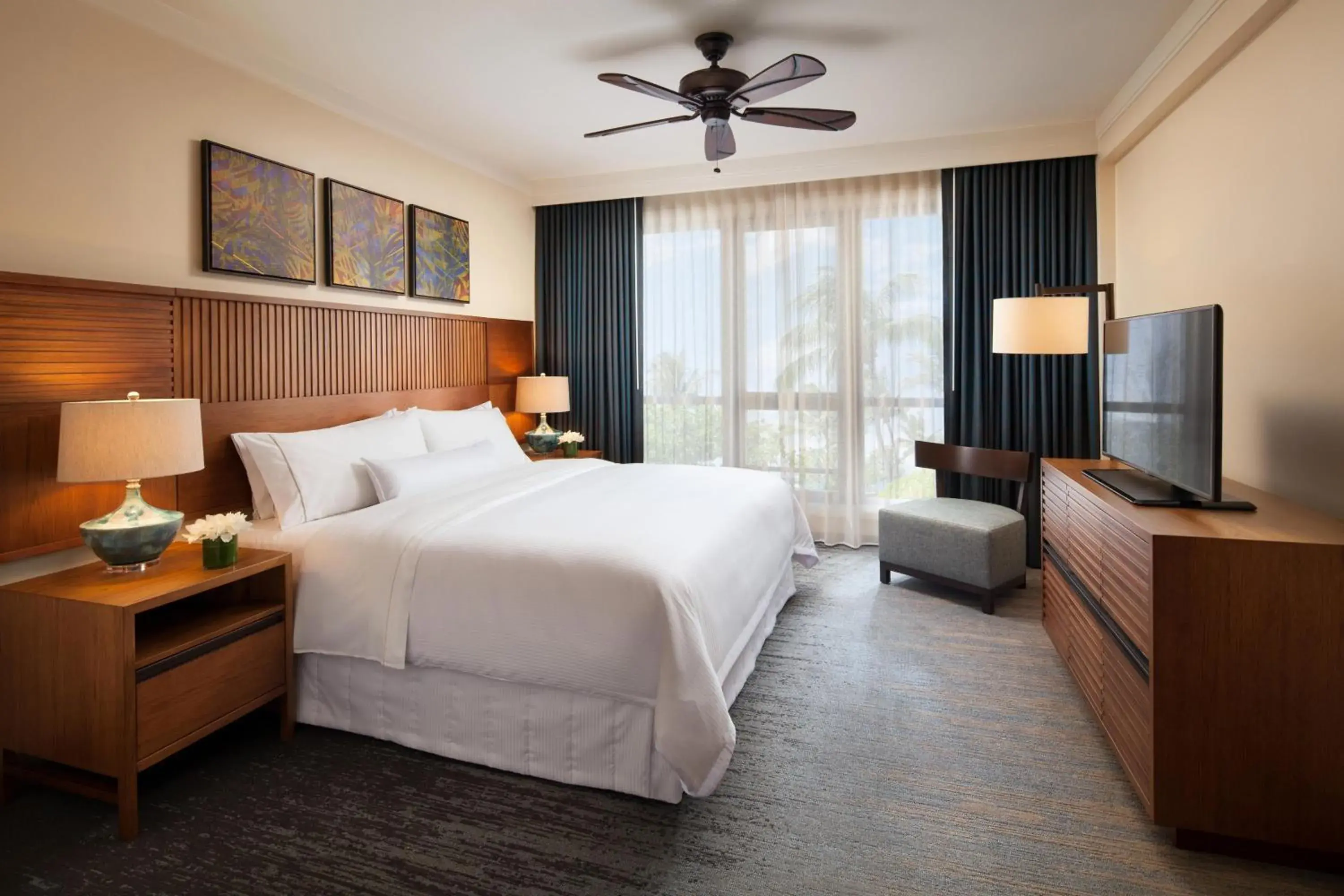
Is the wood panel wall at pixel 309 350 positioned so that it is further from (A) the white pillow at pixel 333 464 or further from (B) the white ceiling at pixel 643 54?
(B) the white ceiling at pixel 643 54

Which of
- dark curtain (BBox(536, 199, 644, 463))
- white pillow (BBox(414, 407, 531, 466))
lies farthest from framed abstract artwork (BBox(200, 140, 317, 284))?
dark curtain (BBox(536, 199, 644, 463))

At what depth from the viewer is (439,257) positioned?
14.9 ft

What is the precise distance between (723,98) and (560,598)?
2.27 metres

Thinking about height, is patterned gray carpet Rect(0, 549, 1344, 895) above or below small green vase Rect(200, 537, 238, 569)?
below

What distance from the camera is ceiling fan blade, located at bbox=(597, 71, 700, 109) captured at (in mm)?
2766

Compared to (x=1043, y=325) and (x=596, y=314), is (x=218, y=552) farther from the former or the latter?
(x=1043, y=325)

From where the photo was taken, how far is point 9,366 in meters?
2.33

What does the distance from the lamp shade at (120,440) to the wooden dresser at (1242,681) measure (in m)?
2.96

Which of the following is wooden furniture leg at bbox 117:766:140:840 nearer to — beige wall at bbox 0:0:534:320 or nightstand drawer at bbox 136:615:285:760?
nightstand drawer at bbox 136:615:285:760

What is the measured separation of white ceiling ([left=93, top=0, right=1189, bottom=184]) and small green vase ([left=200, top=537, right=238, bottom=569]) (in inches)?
79.7

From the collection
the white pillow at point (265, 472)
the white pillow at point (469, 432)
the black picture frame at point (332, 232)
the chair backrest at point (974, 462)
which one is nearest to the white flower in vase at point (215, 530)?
the white pillow at point (265, 472)

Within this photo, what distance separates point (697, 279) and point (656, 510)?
296 centimetres

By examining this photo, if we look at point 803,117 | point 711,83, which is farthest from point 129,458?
point 803,117

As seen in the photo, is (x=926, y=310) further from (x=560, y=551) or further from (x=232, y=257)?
(x=232, y=257)
